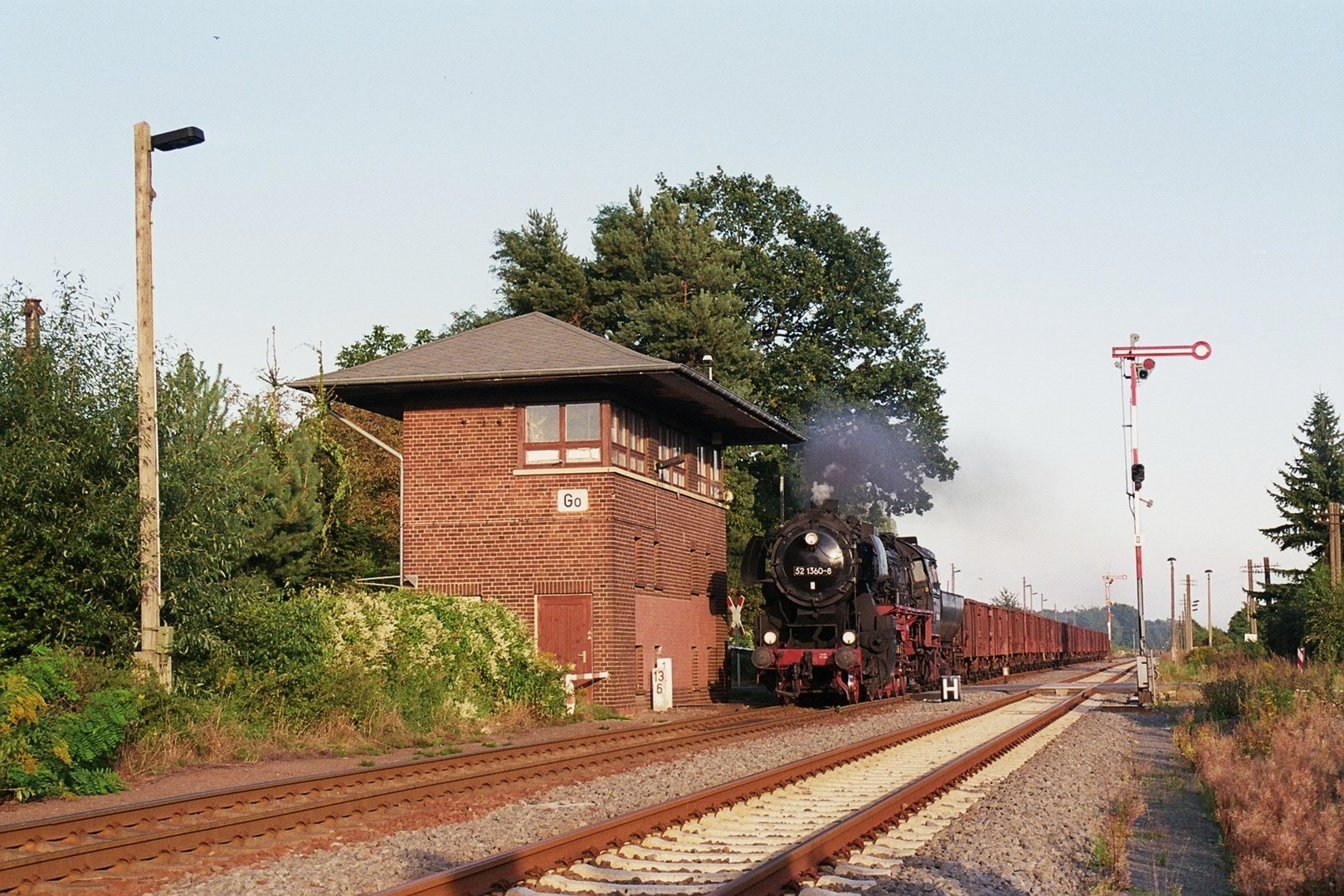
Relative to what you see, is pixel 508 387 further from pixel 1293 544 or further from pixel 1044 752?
pixel 1293 544

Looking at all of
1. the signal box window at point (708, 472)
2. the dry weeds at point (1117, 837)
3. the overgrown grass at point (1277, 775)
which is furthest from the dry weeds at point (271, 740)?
the signal box window at point (708, 472)

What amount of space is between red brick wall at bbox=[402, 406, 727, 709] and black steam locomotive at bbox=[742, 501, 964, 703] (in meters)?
2.39

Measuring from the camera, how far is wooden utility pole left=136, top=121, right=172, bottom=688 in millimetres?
15336

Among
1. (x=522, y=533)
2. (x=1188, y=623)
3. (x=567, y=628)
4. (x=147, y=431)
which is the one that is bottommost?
(x=1188, y=623)

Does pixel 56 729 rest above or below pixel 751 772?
above

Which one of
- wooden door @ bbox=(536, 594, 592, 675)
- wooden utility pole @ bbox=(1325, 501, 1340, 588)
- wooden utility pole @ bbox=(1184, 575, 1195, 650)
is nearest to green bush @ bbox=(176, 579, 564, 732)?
wooden door @ bbox=(536, 594, 592, 675)

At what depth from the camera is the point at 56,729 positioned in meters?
12.3

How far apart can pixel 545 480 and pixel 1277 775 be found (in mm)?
15726

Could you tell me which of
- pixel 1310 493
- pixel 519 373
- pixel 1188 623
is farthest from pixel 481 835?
pixel 1188 623

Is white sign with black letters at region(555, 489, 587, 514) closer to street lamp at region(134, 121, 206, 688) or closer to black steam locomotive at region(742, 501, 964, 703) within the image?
black steam locomotive at region(742, 501, 964, 703)

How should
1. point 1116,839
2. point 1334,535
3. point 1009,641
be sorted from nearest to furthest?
point 1116,839 < point 1334,535 < point 1009,641

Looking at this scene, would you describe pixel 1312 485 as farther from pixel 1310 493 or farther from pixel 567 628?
pixel 567 628

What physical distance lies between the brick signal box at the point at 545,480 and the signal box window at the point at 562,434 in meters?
0.02

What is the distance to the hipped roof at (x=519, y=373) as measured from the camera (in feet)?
81.4
